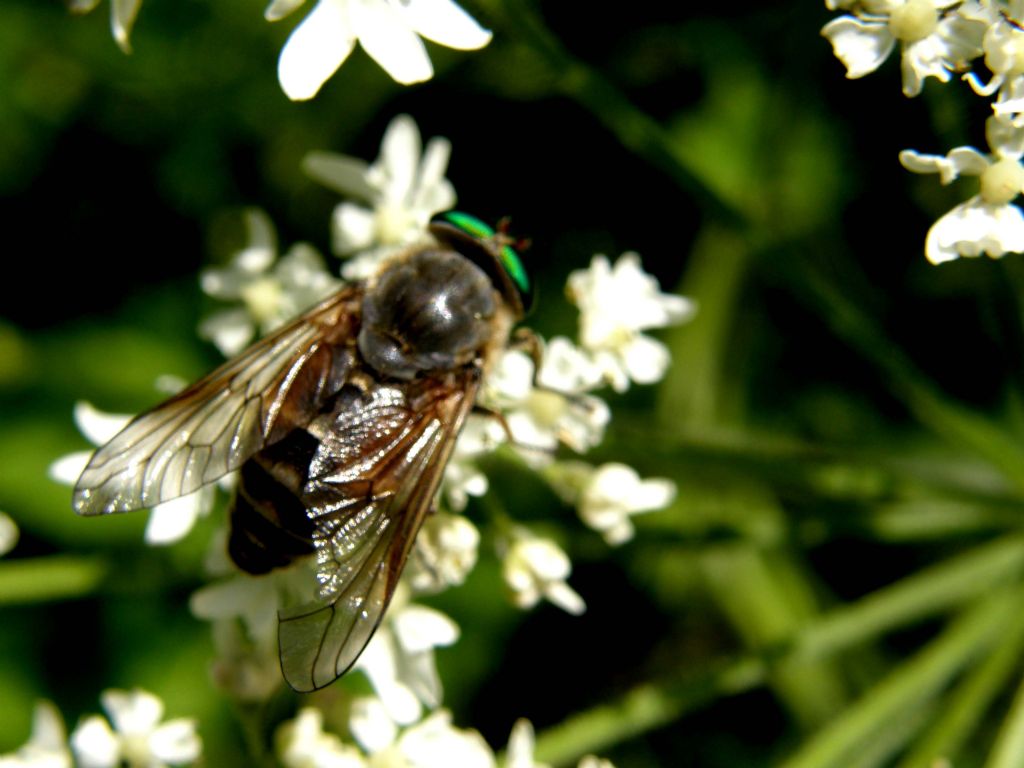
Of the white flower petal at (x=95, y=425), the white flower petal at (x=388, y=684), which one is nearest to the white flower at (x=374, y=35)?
the white flower petal at (x=95, y=425)

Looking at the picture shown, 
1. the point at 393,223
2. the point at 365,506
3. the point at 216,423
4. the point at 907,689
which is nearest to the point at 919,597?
the point at 907,689

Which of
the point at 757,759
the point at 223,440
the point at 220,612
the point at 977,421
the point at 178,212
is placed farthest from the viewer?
the point at 178,212

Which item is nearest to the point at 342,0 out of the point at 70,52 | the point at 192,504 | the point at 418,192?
the point at 418,192

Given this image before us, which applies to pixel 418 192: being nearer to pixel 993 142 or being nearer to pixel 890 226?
pixel 993 142

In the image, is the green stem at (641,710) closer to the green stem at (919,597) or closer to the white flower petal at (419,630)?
the green stem at (919,597)

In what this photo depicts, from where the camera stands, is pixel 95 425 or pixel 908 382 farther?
pixel 95 425

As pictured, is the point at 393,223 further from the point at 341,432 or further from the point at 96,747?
the point at 96,747

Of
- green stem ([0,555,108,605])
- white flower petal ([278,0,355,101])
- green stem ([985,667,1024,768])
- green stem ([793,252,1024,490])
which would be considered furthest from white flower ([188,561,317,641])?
green stem ([985,667,1024,768])

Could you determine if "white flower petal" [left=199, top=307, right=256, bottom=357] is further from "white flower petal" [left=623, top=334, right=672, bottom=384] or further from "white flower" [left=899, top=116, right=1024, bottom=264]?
"white flower" [left=899, top=116, right=1024, bottom=264]
